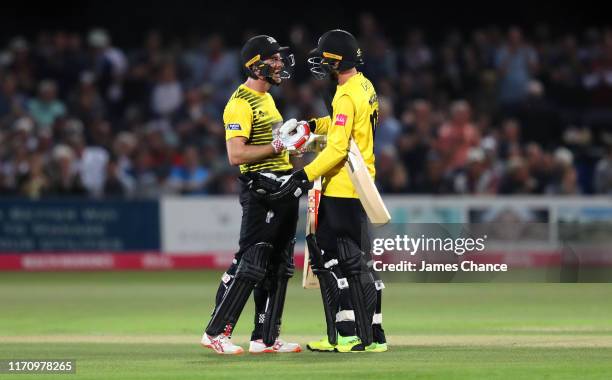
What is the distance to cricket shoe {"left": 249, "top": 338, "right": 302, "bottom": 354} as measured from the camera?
9383mm

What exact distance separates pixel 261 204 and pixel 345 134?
84 centimetres

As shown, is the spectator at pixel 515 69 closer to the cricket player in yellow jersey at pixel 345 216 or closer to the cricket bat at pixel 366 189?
the cricket player in yellow jersey at pixel 345 216

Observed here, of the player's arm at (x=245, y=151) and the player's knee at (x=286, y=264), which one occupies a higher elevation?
the player's arm at (x=245, y=151)

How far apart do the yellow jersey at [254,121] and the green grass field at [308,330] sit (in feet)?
4.70

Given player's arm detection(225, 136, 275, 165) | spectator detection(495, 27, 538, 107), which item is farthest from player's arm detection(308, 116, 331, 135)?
spectator detection(495, 27, 538, 107)

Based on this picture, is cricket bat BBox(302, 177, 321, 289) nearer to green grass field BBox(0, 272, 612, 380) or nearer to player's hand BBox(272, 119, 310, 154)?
player's hand BBox(272, 119, 310, 154)

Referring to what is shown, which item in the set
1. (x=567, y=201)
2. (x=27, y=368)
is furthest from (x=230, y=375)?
(x=567, y=201)

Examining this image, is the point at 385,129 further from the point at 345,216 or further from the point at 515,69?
the point at 345,216

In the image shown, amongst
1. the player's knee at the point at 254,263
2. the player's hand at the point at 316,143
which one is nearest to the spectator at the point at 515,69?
the player's hand at the point at 316,143

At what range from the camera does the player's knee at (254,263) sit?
30.1 ft

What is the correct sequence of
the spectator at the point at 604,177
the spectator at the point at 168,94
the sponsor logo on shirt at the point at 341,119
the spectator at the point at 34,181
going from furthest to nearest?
1. the spectator at the point at 168,94
2. the spectator at the point at 34,181
3. the spectator at the point at 604,177
4. the sponsor logo on shirt at the point at 341,119

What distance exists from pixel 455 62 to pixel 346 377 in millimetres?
14513

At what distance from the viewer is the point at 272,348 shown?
30.9ft

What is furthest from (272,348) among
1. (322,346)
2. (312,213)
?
(312,213)
